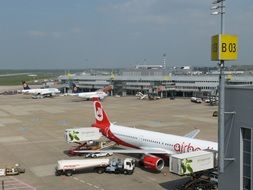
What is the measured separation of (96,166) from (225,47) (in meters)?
25.9

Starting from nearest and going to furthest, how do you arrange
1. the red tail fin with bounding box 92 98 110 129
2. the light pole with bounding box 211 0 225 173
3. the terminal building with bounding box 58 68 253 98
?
the light pole with bounding box 211 0 225 173 < the red tail fin with bounding box 92 98 110 129 < the terminal building with bounding box 58 68 253 98

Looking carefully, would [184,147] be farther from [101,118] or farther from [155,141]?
[101,118]

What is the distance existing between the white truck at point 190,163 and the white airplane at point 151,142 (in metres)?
7.10

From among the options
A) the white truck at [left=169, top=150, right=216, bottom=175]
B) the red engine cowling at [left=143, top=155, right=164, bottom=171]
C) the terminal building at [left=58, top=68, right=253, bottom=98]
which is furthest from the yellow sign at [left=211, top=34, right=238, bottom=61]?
the terminal building at [left=58, top=68, right=253, bottom=98]

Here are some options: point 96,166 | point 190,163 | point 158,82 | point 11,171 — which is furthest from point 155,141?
point 158,82

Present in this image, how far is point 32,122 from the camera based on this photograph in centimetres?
9212

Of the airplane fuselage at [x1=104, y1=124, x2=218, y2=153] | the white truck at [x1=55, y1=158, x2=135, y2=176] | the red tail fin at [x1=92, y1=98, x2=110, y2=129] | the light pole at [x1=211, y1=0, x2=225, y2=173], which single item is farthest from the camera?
the red tail fin at [x1=92, y1=98, x2=110, y2=129]

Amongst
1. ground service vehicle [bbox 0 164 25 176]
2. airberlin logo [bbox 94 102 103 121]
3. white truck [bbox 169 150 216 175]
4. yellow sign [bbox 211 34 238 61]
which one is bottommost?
ground service vehicle [bbox 0 164 25 176]

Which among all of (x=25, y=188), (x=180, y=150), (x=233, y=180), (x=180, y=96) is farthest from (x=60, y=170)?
(x=180, y=96)

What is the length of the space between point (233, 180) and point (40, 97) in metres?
149

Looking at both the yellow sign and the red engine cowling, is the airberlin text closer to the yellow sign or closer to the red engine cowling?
the red engine cowling

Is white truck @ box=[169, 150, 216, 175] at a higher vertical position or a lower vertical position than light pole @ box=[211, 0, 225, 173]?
lower

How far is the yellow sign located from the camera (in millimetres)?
25031

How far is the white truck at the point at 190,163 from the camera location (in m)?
35.4
